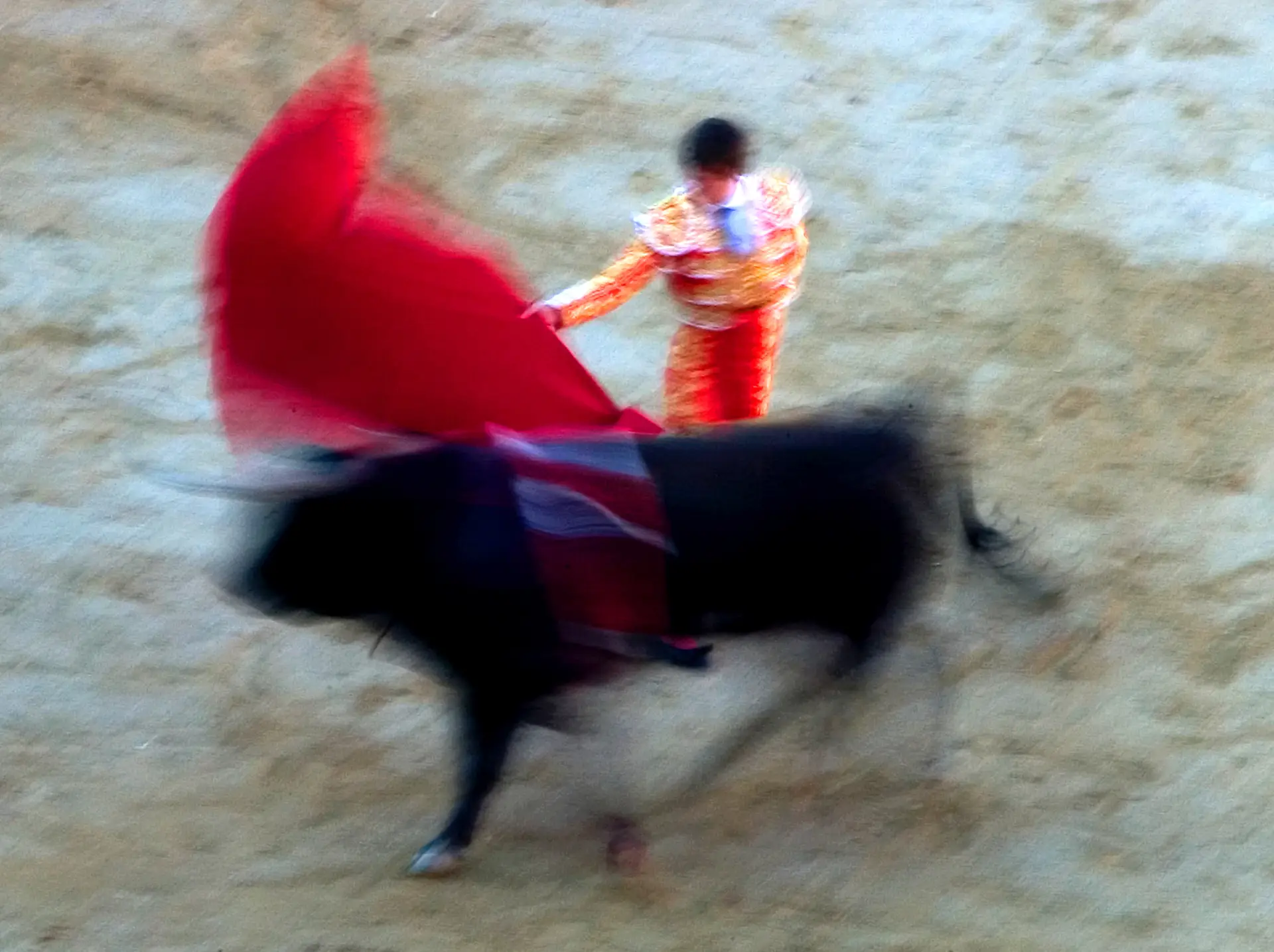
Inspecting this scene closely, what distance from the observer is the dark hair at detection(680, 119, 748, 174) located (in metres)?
2.87

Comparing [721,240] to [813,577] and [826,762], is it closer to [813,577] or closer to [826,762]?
[813,577]

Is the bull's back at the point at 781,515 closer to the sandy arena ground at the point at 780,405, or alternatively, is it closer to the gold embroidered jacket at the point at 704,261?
the gold embroidered jacket at the point at 704,261

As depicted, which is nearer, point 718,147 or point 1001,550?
point 718,147

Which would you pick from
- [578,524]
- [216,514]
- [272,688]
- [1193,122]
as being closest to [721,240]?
[578,524]

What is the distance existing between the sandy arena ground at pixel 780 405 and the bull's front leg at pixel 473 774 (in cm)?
5

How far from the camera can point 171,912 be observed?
2.84 metres

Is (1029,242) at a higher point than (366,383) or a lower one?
lower

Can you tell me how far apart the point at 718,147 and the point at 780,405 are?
5.42 feet

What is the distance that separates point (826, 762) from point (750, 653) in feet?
1.22

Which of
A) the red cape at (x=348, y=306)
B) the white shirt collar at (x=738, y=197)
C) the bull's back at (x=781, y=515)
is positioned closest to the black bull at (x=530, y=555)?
the bull's back at (x=781, y=515)

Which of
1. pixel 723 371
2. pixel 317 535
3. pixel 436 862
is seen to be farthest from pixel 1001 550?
pixel 317 535

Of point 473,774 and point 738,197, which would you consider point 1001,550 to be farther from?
point 473,774

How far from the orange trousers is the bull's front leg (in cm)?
68

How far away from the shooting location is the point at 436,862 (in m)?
2.96
